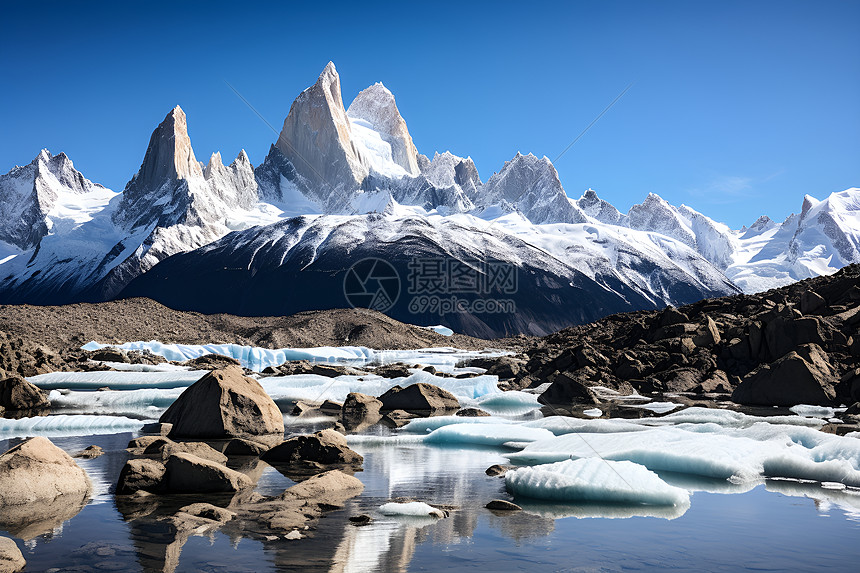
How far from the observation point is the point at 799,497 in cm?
832

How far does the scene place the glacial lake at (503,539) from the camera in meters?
5.42

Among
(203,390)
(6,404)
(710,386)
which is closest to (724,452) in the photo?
(203,390)

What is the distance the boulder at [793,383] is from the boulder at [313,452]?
46.2ft

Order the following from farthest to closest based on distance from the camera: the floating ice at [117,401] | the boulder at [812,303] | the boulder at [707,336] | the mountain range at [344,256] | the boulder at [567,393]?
1. the mountain range at [344,256]
2. the boulder at [812,303]
3. the boulder at [707,336]
4. the boulder at [567,393]
5. the floating ice at [117,401]

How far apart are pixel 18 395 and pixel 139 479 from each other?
1270 cm

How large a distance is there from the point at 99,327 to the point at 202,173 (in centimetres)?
15136

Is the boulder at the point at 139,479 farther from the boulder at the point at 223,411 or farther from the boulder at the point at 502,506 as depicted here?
Answer: the boulder at the point at 223,411

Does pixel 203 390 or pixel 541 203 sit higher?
pixel 541 203

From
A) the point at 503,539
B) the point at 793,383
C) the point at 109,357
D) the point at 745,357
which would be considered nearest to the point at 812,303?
the point at 745,357

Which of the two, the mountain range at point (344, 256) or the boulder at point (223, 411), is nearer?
the boulder at point (223, 411)

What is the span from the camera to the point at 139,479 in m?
8.08

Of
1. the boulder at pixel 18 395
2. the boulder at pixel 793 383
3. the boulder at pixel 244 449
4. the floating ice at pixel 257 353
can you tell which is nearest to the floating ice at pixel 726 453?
the boulder at pixel 244 449

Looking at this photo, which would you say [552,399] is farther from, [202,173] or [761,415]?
[202,173]

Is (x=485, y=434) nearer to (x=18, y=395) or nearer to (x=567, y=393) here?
(x=567, y=393)
